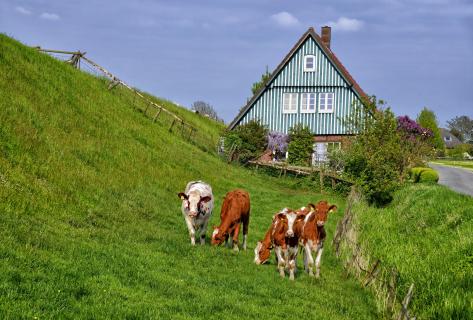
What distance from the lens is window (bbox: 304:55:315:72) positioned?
46.1 metres

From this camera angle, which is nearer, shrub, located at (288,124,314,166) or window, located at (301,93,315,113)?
shrub, located at (288,124,314,166)

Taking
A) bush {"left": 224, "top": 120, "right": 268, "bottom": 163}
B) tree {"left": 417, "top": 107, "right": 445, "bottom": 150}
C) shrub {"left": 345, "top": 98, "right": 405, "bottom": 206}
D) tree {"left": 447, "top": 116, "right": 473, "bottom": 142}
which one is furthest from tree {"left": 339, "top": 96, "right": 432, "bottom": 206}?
tree {"left": 447, "top": 116, "right": 473, "bottom": 142}

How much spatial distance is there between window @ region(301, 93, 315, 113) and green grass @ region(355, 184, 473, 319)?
19119 mm

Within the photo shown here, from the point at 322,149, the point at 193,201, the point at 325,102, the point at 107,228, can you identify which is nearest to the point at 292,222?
the point at 193,201

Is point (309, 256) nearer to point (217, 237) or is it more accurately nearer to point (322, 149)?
point (217, 237)

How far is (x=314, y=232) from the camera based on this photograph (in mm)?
14898

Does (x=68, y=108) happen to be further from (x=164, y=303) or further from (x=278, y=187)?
(x=164, y=303)

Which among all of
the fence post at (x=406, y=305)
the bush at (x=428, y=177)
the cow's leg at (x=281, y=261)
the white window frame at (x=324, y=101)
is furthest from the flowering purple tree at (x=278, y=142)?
the fence post at (x=406, y=305)

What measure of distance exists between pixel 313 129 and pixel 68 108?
22.1 metres

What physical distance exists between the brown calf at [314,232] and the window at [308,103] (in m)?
32.0

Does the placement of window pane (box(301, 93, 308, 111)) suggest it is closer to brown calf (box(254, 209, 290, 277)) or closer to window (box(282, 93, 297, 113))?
window (box(282, 93, 297, 113))

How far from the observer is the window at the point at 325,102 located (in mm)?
46250

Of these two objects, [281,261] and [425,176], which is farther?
[425,176]

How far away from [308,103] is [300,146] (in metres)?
4.05
